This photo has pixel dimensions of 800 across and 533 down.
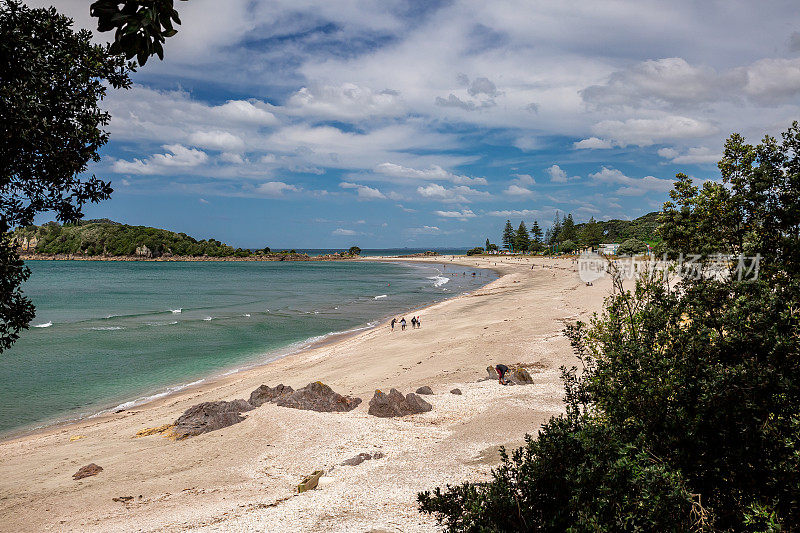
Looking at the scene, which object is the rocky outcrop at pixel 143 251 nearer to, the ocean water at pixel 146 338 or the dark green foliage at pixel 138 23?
the ocean water at pixel 146 338

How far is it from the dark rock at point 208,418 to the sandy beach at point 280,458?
1.44 feet

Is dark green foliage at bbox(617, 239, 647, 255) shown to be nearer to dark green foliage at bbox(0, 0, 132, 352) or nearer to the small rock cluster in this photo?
the small rock cluster

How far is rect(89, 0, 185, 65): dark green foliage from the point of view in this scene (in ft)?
6.57

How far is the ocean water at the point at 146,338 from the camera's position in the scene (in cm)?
2017

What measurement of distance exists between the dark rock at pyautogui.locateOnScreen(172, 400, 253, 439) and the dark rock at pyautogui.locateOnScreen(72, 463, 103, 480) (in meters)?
2.05

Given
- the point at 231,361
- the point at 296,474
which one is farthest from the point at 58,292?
the point at 296,474

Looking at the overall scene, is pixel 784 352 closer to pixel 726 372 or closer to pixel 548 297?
pixel 726 372

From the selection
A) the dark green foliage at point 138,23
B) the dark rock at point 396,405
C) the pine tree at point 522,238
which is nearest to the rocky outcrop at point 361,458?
the dark rock at point 396,405

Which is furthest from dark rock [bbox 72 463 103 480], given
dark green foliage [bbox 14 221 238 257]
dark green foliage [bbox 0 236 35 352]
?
dark green foliage [bbox 14 221 238 257]

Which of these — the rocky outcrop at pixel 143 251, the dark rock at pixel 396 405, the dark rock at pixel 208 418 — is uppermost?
the rocky outcrop at pixel 143 251

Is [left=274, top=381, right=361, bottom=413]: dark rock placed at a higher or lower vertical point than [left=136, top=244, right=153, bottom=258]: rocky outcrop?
lower

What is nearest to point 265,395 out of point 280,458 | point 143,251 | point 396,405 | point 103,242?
point 280,458

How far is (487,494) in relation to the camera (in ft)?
14.3

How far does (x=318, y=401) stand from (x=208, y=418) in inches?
132
